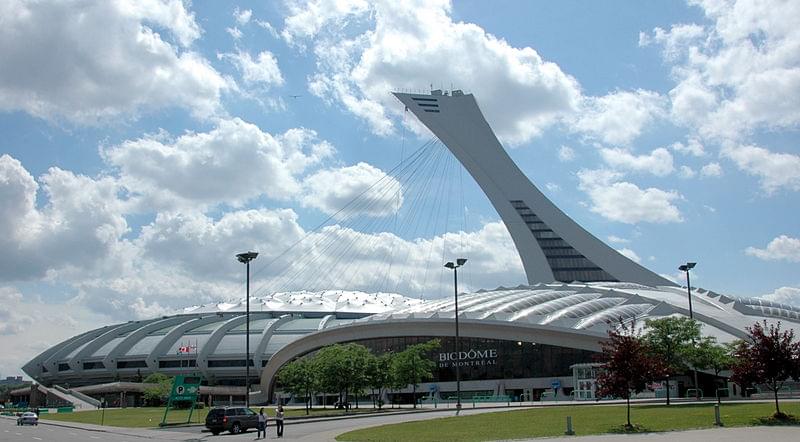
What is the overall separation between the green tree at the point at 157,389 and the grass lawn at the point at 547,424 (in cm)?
4276

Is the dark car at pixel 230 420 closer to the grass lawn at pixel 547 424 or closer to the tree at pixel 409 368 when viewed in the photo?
the grass lawn at pixel 547 424

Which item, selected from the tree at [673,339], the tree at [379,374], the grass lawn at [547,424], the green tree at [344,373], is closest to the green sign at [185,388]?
the green tree at [344,373]

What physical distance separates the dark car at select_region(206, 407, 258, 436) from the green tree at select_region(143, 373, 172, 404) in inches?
1453

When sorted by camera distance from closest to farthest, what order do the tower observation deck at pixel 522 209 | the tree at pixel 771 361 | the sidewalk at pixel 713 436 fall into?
the sidewalk at pixel 713 436 → the tree at pixel 771 361 → the tower observation deck at pixel 522 209

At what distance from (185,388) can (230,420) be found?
11.7 metres

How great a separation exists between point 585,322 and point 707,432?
39.3 metres

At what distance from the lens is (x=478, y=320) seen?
67.5 metres

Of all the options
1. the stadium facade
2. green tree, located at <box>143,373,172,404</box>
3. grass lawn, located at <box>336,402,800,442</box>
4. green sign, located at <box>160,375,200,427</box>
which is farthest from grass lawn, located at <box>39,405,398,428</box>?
grass lawn, located at <box>336,402,800,442</box>

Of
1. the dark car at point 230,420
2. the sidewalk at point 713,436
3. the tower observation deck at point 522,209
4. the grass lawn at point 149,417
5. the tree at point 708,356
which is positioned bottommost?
the grass lawn at point 149,417

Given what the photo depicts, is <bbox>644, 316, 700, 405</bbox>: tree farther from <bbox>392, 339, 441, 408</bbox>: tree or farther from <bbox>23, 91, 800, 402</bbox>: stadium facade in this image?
<bbox>392, 339, 441, 408</bbox>: tree

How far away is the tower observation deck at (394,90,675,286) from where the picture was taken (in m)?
91.1

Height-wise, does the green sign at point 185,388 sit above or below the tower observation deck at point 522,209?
below

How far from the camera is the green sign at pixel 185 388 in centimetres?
4731

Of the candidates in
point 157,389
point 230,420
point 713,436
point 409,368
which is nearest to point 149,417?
point 409,368
